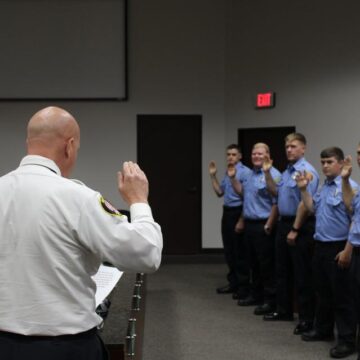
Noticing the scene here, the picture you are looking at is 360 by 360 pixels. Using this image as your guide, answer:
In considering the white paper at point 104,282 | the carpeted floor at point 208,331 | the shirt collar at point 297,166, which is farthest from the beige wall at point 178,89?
the white paper at point 104,282

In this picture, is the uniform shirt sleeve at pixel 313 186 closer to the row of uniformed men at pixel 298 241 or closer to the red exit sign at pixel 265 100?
the row of uniformed men at pixel 298 241

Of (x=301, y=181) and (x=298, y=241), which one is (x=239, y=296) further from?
(x=301, y=181)

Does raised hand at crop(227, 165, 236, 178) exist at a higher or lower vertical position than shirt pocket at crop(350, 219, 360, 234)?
higher

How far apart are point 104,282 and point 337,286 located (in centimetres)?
214

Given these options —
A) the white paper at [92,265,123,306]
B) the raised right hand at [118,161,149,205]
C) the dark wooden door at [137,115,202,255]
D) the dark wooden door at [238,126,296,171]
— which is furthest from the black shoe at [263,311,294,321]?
the raised right hand at [118,161,149,205]

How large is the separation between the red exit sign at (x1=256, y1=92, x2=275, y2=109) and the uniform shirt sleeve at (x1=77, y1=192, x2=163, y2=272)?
5.75 meters

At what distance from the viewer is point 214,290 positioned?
20.2 ft

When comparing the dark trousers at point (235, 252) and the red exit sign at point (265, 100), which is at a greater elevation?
the red exit sign at point (265, 100)

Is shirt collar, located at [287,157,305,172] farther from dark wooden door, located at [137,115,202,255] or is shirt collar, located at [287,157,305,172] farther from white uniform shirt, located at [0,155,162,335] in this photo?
white uniform shirt, located at [0,155,162,335]

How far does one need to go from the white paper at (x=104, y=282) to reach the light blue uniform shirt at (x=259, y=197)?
275 cm

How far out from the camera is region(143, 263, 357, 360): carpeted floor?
13.4 ft

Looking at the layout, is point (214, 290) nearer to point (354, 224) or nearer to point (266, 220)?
point (266, 220)

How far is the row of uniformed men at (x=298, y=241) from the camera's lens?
397 cm

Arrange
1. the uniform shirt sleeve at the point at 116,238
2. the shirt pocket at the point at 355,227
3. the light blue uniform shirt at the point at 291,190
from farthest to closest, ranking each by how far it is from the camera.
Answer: the light blue uniform shirt at the point at 291,190 → the shirt pocket at the point at 355,227 → the uniform shirt sleeve at the point at 116,238
